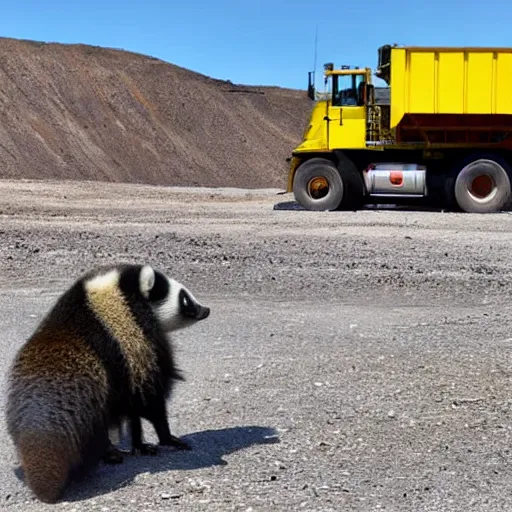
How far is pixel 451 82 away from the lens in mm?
23047

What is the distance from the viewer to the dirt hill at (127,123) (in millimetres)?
53000

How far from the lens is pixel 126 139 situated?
2292 inches

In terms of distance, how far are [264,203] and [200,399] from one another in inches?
839

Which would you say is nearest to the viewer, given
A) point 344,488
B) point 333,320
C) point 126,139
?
point 344,488

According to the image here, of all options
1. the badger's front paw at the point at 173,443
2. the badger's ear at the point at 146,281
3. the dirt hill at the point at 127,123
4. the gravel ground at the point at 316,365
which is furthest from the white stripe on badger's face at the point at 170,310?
the dirt hill at the point at 127,123

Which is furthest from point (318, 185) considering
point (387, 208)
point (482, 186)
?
point (482, 186)

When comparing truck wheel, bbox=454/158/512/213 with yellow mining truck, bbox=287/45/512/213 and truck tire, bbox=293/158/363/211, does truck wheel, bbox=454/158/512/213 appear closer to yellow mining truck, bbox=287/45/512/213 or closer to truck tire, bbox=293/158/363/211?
yellow mining truck, bbox=287/45/512/213

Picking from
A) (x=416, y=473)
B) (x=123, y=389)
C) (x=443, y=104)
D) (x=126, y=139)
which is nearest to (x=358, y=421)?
(x=416, y=473)

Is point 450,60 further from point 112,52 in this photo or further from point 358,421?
point 112,52

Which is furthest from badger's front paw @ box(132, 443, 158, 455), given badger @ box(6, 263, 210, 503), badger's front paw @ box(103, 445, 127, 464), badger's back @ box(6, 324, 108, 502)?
badger's back @ box(6, 324, 108, 502)

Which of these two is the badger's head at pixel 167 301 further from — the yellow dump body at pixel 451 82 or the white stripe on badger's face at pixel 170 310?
the yellow dump body at pixel 451 82

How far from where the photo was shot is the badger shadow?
4.92m

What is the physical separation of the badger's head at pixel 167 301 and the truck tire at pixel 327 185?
18.4 m

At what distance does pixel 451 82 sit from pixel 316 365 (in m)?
16.8
